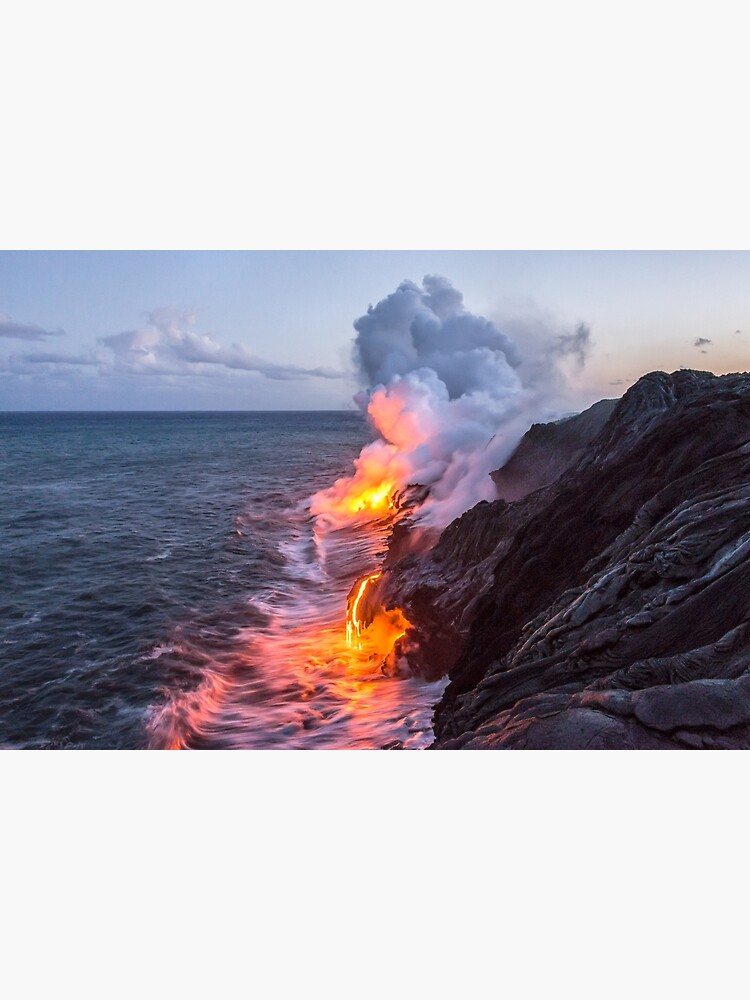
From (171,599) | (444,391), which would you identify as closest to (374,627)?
(171,599)

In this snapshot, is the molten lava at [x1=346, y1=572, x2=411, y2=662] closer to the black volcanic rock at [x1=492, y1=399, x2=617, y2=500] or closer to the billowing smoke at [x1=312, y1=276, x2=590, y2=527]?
the billowing smoke at [x1=312, y1=276, x2=590, y2=527]

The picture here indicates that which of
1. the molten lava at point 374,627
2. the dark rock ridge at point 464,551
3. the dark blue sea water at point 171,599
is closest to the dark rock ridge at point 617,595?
the dark rock ridge at point 464,551

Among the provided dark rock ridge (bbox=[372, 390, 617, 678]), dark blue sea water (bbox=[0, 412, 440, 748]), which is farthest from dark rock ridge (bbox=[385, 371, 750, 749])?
dark blue sea water (bbox=[0, 412, 440, 748])

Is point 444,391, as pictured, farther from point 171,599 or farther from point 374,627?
point 171,599

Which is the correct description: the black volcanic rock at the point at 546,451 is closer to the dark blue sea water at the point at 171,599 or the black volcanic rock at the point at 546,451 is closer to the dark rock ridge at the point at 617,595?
the dark rock ridge at the point at 617,595
